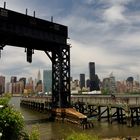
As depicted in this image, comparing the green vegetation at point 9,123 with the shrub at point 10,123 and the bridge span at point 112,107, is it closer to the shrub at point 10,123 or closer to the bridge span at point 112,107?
the shrub at point 10,123

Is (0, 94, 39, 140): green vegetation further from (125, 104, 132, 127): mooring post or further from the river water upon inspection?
(125, 104, 132, 127): mooring post

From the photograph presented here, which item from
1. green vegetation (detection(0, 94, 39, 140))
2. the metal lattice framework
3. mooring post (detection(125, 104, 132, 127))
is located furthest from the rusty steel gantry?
green vegetation (detection(0, 94, 39, 140))

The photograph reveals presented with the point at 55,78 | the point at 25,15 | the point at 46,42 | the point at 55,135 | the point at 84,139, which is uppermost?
the point at 25,15

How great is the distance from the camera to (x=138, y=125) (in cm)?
3975

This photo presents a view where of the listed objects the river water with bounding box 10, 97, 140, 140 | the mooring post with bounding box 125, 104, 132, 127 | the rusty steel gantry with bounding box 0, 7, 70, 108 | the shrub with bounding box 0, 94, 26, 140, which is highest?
the rusty steel gantry with bounding box 0, 7, 70, 108

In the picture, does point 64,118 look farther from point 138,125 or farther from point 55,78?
point 138,125

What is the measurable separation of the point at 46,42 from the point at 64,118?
12573mm

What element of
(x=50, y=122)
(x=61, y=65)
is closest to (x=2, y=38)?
(x=61, y=65)

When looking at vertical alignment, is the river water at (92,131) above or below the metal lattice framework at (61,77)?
below

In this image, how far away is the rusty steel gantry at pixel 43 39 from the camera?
43.2m

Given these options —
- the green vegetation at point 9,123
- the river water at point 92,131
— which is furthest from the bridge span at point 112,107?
the green vegetation at point 9,123

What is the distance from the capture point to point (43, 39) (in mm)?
46938

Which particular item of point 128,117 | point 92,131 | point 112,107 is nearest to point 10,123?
point 92,131

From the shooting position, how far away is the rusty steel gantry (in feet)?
142
